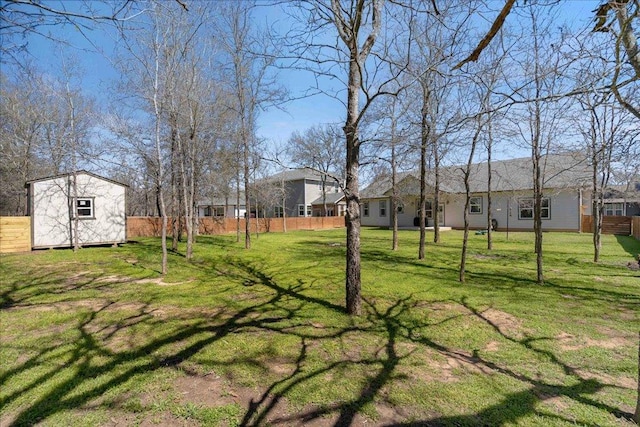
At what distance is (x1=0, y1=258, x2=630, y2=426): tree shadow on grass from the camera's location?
8.84 ft

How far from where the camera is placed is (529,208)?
68.2 feet

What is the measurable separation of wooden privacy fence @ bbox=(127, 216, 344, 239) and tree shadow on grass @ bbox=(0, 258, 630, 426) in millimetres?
17094

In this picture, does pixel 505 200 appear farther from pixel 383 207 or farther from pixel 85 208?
pixel 85 208

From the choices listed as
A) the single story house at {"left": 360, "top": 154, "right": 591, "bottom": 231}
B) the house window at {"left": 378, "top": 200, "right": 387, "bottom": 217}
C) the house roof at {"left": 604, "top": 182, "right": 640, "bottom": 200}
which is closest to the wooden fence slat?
the single story house at {"left": 360, "top": 154, "right": 591, "bottom": 231}

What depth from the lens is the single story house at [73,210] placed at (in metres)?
13.4

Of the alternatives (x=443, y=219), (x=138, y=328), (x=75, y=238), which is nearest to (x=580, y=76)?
(x=138, y=328)

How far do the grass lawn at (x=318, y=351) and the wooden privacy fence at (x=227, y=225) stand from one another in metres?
14.0

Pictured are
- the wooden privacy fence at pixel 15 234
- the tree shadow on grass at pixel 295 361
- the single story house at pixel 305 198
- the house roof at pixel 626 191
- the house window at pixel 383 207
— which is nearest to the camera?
the tree shadow on grass at pixel 295 361

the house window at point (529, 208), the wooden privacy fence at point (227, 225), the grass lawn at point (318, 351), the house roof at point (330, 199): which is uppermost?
the house roof at point (330, 199)

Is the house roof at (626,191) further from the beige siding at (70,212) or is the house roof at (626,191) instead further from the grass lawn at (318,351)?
the beige siding at (70,212)

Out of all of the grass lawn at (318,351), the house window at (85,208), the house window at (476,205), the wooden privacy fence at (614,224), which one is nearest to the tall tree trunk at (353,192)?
the grass lawn at (318,351)

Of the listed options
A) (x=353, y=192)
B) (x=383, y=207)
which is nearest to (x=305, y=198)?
(x=383, y=207)

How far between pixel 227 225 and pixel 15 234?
13.1 m

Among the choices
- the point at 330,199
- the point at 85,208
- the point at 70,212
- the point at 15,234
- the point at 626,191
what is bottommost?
the point at 15,234
